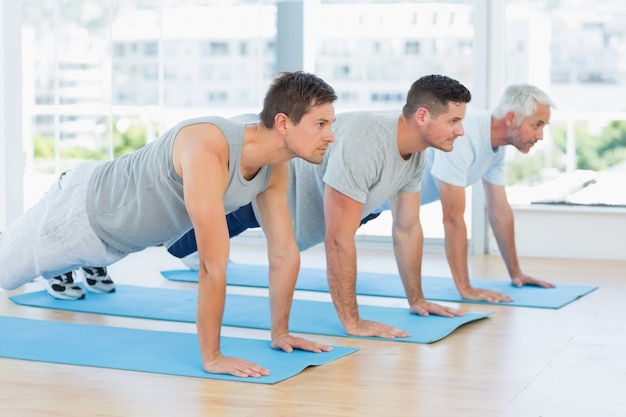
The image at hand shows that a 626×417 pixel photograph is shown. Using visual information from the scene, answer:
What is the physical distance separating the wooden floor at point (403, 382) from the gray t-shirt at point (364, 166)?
53 cm

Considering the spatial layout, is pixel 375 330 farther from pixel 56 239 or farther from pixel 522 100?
pixel 522 100

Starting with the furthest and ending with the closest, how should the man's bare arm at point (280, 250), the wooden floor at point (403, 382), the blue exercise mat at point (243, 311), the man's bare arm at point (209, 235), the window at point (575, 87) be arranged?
the window at point (575, 87)
the blue exercise mat at point (243, 311)
the man's bare arm at point (280, 250)
the man's bare arm at point (209, 235)
the wooden floor at point (403, 382)

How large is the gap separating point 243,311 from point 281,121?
Answer: 116 cm

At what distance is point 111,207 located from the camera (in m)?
3.20

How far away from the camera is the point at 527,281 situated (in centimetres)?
453

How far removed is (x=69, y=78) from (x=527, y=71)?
2.68m

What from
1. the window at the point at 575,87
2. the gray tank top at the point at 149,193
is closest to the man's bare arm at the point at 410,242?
the gray tank top at the point at 149,193

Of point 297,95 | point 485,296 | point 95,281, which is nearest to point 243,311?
point 95,281

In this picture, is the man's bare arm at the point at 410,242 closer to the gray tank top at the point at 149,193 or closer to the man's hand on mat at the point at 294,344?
the man's hand on mat at the point at 294,344

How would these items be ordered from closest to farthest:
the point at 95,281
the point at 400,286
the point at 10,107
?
the point at 95,281
the point at 400,286
the point at 10,107

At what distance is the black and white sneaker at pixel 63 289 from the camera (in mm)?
4062

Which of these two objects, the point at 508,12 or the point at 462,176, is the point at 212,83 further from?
the point at 462,176

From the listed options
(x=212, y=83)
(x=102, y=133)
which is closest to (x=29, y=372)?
(x=102, y=133)

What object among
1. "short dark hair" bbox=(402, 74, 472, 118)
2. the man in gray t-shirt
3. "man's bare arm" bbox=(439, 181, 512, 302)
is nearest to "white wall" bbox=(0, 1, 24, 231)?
the man in gray t-shirt
